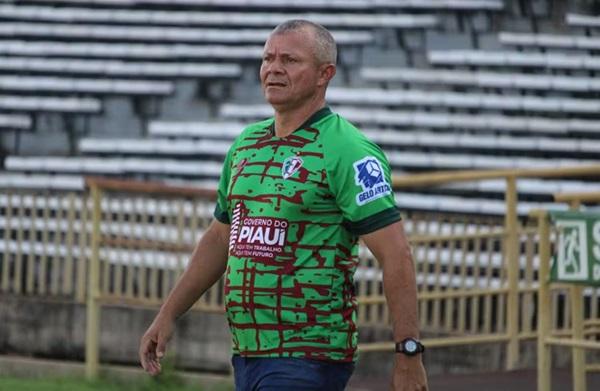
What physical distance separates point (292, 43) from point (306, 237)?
55cm

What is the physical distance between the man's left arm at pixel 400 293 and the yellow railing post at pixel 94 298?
21.4 ft

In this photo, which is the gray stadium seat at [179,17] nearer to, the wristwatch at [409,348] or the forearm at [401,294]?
the forearm at [401,294]

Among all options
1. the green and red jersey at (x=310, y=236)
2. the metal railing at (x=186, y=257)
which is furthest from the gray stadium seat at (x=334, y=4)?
the green and red jersey at (x=310, y=236)

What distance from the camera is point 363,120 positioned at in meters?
14.0

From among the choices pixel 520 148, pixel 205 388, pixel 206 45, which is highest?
pixel 206 45

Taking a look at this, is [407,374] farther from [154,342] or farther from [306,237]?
[154,342]

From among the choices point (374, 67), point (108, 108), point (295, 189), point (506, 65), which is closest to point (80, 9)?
point (108, 108)

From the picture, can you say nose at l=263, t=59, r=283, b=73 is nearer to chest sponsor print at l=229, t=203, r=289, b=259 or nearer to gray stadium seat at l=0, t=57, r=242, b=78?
chest sponsor print at l=229, t=203, r=289, b=259

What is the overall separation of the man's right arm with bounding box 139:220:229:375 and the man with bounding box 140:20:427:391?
11.0 inches

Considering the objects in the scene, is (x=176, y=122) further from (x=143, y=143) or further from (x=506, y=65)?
(x=506, y=65)

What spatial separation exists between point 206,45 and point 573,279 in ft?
23.8

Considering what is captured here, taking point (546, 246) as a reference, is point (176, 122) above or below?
above

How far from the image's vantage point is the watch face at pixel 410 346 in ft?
17.0

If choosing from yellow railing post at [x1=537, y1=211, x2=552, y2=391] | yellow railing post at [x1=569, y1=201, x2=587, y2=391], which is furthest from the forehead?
yellow railing post at [x1=537, y1=211, x2=552, y2=391]
